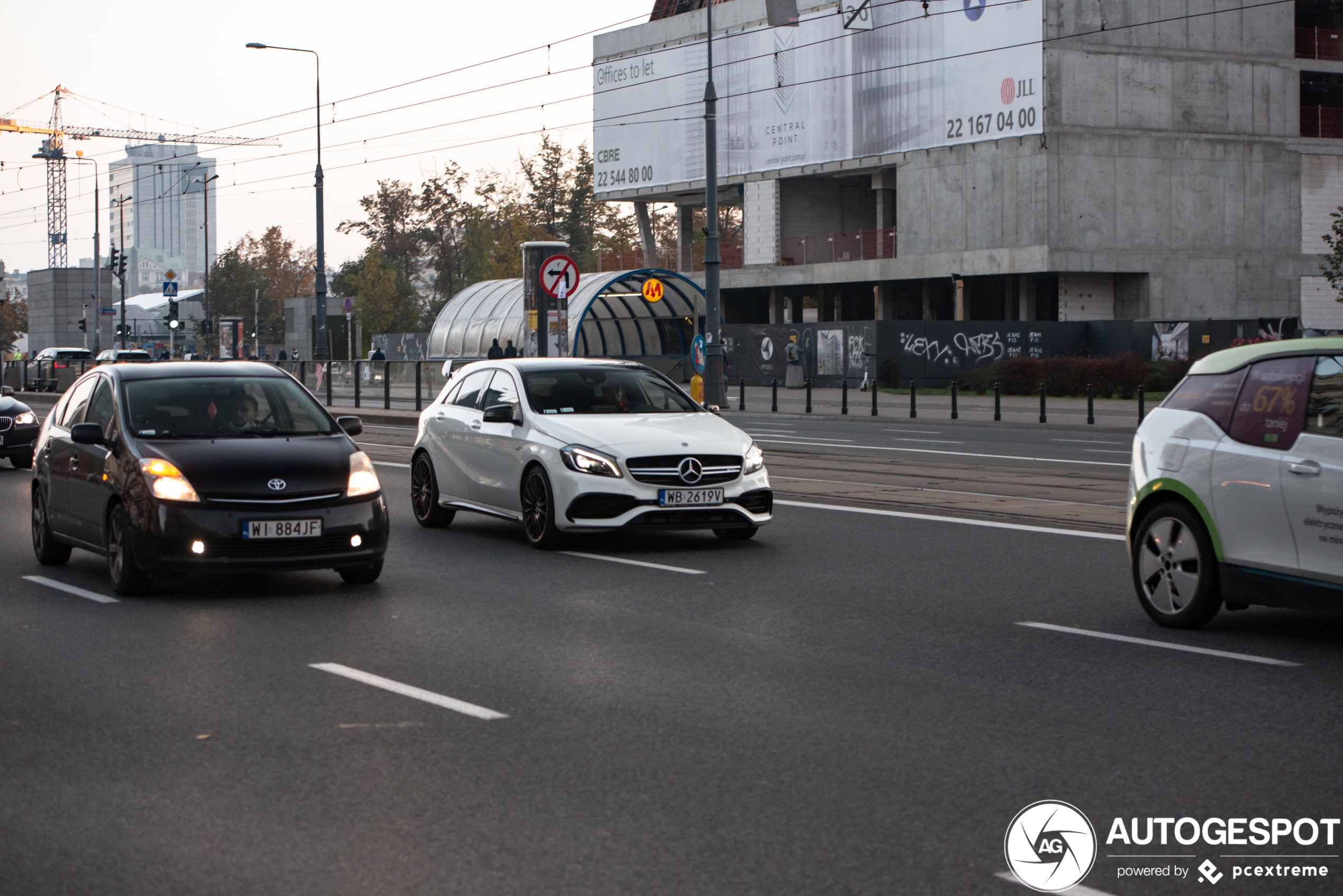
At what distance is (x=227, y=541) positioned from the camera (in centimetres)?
973

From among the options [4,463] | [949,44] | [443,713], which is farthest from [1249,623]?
[949,44]

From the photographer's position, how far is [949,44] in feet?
181

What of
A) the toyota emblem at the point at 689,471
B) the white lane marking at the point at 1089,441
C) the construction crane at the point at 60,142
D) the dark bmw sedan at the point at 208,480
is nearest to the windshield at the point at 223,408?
the dark bmw sedan at the point at 208,480

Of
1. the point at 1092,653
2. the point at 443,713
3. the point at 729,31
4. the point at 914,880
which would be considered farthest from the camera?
the point at 729,31

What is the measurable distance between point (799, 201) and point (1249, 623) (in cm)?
5734

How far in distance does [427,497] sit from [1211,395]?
7440mm

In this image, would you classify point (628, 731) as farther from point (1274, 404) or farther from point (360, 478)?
point (360, 478)

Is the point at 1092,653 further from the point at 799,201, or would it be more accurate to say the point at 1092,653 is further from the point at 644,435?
the point at 799,201

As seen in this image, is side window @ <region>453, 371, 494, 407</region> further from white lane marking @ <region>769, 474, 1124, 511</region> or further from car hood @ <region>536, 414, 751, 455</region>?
white lane marking @ <region>769, 474, 1124, 511</region>

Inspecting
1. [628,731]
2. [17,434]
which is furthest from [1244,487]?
[17,434]

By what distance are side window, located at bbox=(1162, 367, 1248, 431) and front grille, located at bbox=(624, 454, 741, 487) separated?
155 inches

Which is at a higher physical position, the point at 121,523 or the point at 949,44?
the point at 949,44

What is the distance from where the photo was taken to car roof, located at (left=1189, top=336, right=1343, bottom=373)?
792cm

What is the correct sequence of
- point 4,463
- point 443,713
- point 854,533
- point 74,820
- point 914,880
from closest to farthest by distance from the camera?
1. point 914,880
2. point 74,820
3. point 443,713
4. point 854,533
5. point 4,463
